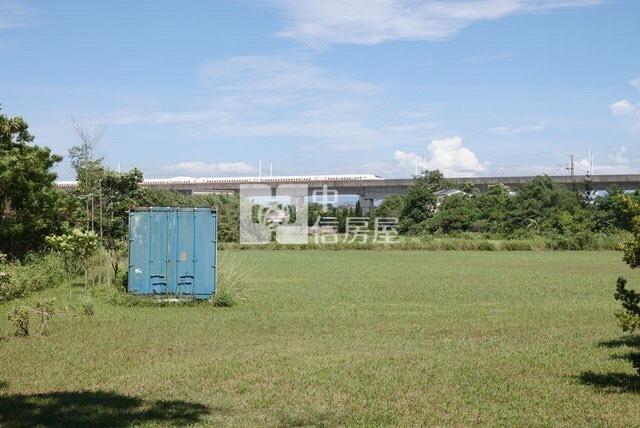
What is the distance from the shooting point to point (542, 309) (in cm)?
1622

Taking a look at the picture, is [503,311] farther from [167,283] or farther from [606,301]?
[167,283]

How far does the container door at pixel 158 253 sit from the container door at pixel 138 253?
0.33 ft

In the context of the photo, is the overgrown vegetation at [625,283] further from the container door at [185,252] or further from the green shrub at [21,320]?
the container door at [185,252]

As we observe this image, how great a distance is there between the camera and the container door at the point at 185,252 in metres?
17.2

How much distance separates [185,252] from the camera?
57.0 ft

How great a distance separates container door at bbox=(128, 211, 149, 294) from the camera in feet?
56.3

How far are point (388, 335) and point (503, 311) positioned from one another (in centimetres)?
440

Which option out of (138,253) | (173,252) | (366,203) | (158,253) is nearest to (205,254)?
(173,252)

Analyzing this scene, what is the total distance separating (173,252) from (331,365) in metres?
8.74

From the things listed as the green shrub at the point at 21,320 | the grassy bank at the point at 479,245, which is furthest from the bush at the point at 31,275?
the grassy bank at the point at 479,245

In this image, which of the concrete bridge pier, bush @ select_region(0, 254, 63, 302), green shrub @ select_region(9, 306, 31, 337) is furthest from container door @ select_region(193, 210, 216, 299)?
the concrete bridge pier

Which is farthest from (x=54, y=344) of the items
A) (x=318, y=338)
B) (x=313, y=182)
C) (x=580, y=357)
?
(x=313, y=182)
